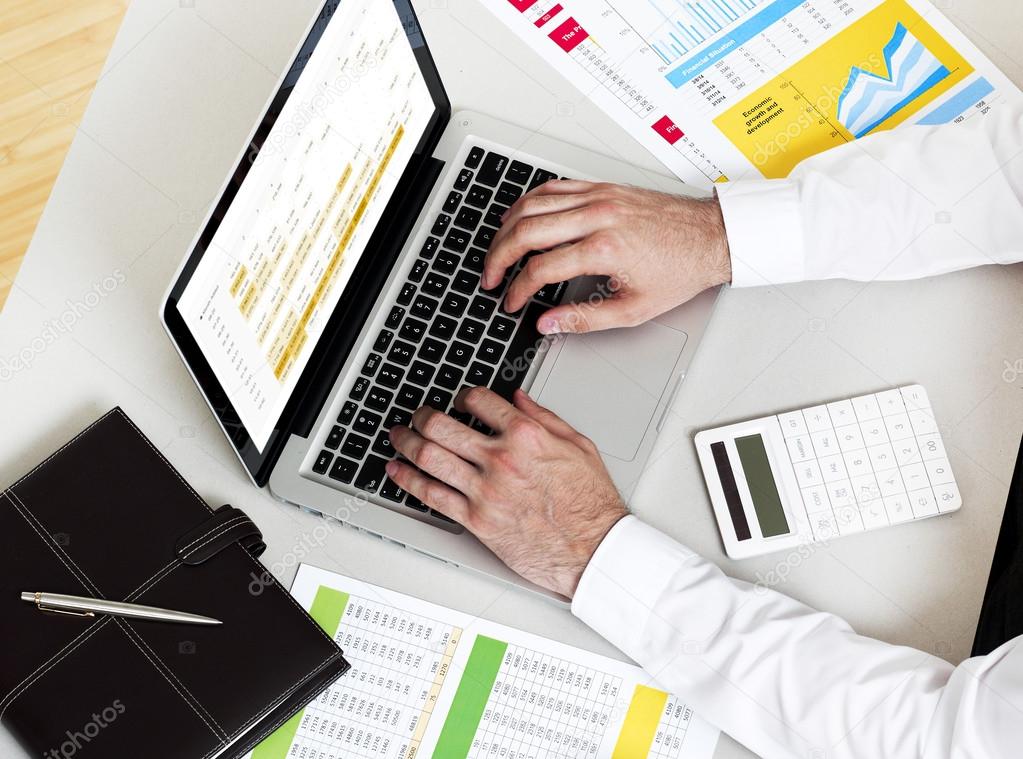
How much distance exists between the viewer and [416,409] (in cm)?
94

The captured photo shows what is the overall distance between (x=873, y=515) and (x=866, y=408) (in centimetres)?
11

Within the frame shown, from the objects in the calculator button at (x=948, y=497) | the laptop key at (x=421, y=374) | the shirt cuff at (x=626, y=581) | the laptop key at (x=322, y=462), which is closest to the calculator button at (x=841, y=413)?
the calculator button at (x=948, y=497)

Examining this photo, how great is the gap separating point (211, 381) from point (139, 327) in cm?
30

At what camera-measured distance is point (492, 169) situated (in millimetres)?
1052

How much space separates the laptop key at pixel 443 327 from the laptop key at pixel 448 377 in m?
0.04

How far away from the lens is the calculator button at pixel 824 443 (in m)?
0.92

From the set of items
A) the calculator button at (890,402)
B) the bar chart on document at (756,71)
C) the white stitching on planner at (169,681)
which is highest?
the bar chart on document at (756,71)

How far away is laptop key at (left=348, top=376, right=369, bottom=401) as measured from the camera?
37.3 inches

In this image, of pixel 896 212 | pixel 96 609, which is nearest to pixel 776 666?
pixel 896 212

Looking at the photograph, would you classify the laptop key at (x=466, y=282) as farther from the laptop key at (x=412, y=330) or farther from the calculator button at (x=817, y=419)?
the calculator button at (x=817, y=419)

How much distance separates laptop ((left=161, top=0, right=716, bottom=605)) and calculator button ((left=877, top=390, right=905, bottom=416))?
201 mm

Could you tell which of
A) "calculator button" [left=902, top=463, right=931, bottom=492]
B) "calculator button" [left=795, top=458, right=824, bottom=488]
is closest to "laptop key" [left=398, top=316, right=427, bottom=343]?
"calculator button" [left=795, top=458, right=824, bottom=488]

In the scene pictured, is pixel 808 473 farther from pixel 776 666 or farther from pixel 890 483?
pixel 776 666

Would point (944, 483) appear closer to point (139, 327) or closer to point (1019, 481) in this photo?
point (1019, 481)
